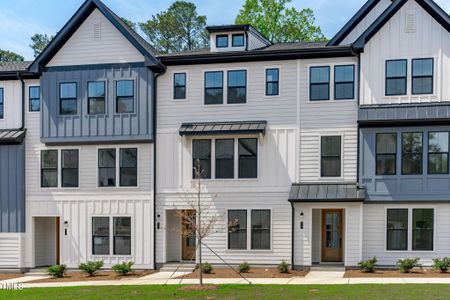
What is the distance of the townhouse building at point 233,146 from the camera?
20.2m

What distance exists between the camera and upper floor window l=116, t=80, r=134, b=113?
22391 mm

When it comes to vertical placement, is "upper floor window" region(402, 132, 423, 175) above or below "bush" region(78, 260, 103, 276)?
above

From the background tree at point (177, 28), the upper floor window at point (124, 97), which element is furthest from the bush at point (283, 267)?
the background tree at point (177, 28)

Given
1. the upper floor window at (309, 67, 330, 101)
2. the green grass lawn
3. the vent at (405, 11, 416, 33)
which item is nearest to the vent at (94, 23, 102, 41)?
the upper floor window at (309, 67, 330, 101)

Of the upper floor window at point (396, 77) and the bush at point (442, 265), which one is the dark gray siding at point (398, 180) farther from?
the bush at point (442, 265)

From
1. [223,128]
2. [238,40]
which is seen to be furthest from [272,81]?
[223,128]

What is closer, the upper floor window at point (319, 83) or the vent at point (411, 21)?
the vent at point (411, 21)

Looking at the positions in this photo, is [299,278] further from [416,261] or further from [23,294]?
[23,294]

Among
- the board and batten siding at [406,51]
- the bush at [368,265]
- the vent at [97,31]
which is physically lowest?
the bush at [368,265]

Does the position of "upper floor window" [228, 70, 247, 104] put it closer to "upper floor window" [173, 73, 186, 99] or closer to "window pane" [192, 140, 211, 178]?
"upper floor window" [173, 73, 186, 99]

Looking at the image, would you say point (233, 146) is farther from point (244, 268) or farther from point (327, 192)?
point (244, 268)

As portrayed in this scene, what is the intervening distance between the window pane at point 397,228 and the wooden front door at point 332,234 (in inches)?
80.9

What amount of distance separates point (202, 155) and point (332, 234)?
20.7 ft

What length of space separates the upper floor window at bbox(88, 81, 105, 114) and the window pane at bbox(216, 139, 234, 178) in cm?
527
